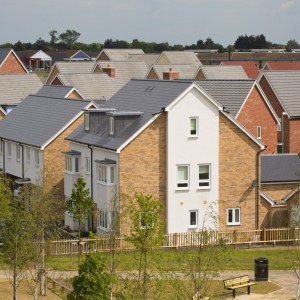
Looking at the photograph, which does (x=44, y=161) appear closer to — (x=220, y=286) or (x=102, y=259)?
(x=220, y=286)

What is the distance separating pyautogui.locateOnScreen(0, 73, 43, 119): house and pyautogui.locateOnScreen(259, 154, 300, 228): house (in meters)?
27.8

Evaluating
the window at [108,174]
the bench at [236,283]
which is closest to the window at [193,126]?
the window at [108,174]

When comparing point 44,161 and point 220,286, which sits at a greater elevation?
point 44,161

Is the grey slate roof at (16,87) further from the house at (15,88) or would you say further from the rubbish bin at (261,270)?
the rubbish bin at (261,270)

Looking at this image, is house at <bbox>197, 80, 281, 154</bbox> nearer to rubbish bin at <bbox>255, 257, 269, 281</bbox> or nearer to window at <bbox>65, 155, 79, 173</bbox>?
window at <bbox>65, 155, 79, 173</bbox>

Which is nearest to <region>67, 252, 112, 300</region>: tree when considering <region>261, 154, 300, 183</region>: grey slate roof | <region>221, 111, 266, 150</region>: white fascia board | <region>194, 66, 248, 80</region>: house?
<region>221, 111, 266, 150</region>: white fascia board

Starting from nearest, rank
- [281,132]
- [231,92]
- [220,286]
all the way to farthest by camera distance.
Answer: [220,286]
[231,92]
[281,132]

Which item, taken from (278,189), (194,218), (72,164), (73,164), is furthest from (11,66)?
(194,218)

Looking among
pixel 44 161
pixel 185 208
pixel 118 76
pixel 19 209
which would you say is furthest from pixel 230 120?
pixel 118 76

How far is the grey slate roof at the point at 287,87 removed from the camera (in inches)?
2753

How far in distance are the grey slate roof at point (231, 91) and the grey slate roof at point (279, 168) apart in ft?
29.1

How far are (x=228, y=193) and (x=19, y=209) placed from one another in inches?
710

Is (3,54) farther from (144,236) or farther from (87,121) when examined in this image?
(144,236)

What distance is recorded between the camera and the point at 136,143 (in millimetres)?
46188
